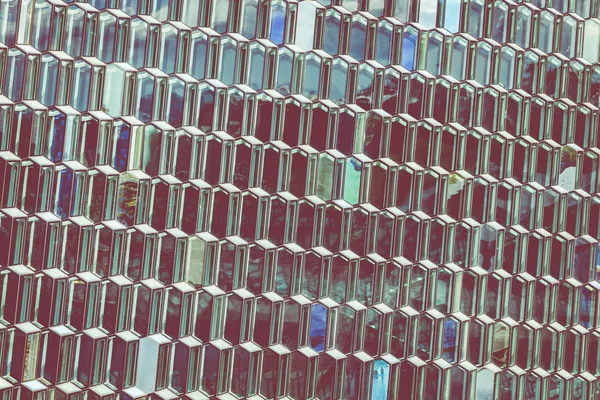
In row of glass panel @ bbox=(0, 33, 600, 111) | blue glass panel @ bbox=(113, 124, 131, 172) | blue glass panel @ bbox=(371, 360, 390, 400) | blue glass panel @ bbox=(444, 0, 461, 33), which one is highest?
blue glass panel @ bbox=(444, 0, 461, 33)

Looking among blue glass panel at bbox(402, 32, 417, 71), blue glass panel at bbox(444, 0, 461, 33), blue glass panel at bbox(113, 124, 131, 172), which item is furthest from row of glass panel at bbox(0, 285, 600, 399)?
blue glass panel at bbox(444, 0, 461, 33)

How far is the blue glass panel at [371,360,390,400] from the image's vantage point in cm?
234

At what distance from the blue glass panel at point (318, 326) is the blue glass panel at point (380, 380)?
17 cm

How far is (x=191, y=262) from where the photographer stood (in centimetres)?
226

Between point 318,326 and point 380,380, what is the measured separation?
0.79 feet

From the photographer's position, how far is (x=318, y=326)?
2.32 metres

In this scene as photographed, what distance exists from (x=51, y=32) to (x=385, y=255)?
1.12m

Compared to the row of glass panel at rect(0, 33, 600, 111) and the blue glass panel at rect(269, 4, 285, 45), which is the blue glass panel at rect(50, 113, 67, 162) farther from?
the blue glass panel at rect(269, 4, 285, 45)

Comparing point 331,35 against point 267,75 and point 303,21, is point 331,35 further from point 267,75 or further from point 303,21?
point 267,75

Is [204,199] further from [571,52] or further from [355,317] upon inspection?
[571,52]

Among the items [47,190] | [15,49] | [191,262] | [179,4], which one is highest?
[179,4]

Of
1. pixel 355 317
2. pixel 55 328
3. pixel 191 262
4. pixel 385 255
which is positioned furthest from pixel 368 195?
pixel 55 328

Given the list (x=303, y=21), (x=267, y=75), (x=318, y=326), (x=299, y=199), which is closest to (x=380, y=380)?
(x=318, y=326)

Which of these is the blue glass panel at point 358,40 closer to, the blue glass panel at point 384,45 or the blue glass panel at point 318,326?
the blue glass panel at point 384,45
